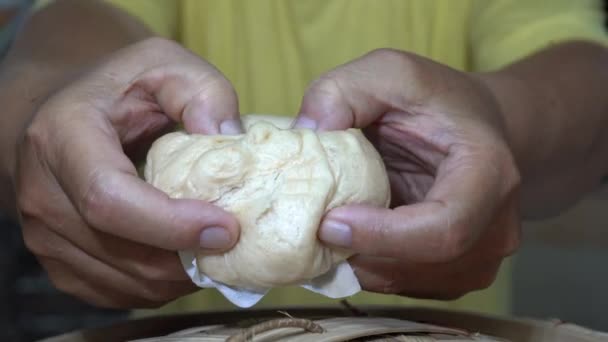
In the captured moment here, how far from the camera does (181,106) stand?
67cm

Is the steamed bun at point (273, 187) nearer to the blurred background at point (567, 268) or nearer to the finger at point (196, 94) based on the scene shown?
the finger at point (196, 94)

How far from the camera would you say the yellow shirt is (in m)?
1.02

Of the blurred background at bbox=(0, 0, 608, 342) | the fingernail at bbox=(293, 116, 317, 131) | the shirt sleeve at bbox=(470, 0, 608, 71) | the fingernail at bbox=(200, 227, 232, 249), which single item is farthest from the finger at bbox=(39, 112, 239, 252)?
the blurred background at bbox=(0, 0, 608, 342)

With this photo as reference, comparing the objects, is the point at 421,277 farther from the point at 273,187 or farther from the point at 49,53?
the point at 49,53

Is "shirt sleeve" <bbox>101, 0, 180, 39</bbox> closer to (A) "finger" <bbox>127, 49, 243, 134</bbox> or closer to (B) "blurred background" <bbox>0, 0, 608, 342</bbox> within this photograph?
(A) "finger" <bbox>127, 49, 243, 134</bbox>

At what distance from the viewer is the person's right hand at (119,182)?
59 cm

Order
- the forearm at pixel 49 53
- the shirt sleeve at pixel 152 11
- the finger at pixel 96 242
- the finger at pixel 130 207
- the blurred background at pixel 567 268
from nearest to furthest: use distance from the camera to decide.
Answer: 1. the finger at pixel 130 207
2. the finger at pixel 96 242
3. the forearm at pixel 49 53
4. the shirt sleeve at pixel 152 11
5. the blurred background at pixel 567 268

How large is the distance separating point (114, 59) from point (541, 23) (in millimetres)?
523

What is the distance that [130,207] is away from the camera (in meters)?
0.59

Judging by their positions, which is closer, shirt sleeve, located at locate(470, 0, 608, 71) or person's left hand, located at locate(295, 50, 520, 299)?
person's left hand, located at locate(295, 50, 520, 299)

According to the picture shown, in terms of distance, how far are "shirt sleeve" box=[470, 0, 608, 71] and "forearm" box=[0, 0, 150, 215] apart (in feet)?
1.31

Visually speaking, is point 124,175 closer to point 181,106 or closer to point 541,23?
point 181,106

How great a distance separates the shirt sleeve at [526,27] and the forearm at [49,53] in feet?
1.31

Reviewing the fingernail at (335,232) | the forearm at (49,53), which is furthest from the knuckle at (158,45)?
the fingernail at (335,232)
